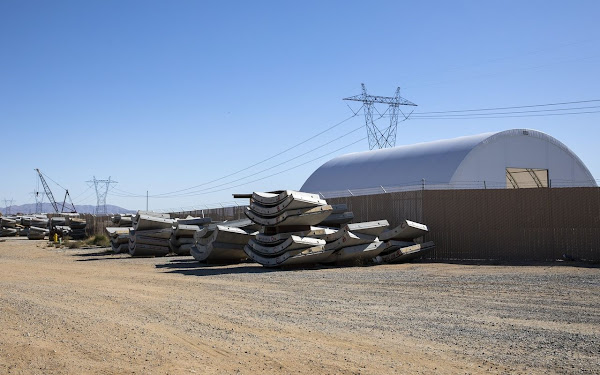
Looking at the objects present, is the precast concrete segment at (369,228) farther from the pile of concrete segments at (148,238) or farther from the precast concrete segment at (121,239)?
the precast concrete segment at (121,239)

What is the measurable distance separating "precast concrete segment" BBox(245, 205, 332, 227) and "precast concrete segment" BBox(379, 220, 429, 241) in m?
2.36

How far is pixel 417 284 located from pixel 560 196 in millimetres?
9689

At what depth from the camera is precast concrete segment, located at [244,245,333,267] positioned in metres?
20.4

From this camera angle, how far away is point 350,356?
736cm

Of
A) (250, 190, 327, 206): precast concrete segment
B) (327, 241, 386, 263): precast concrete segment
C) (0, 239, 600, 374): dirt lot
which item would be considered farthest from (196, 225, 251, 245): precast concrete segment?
(0, 239, 600, 374): dirt lot

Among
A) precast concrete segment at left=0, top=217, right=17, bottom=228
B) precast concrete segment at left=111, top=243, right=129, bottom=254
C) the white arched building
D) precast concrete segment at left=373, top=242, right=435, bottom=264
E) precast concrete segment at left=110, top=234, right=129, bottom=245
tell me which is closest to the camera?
precast concrete segment at left=373, top=242, right=435, bottom=264

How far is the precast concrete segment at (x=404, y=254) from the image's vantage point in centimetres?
2178

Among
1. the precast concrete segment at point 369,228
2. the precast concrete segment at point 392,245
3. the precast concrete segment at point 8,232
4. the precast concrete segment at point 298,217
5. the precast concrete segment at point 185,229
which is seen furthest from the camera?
the precast concrete segment at point 8,232

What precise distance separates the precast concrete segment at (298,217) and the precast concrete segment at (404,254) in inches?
95.6

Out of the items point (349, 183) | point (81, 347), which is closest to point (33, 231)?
point (349, 183)

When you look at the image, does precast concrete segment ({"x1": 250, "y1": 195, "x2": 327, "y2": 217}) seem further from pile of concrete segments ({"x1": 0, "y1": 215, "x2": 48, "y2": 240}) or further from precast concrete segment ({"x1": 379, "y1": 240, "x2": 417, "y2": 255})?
pile of concrete segments ({"x1": 0, "y1": 215, "x2": 48, "y2": 240})

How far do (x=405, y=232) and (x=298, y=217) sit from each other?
13.1ft

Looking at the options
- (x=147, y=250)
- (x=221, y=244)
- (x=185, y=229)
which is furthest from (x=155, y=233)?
(x=221, y=244)

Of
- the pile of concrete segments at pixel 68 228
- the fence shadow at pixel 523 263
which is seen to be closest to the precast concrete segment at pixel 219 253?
the fence shadow at pixel 523 263
